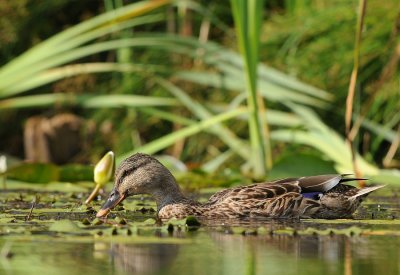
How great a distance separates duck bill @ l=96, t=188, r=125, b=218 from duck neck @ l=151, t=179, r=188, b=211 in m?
0.23

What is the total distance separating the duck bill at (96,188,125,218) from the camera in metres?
6.44

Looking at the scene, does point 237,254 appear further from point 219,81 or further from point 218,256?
point 219,81

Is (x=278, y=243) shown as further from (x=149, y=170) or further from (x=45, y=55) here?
(x=45, y=55)

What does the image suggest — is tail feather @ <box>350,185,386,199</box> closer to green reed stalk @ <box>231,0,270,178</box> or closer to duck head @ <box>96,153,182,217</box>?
duck head @ <box>96,153,182,217</box>

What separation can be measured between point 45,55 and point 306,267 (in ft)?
16.8

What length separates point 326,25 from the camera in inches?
423

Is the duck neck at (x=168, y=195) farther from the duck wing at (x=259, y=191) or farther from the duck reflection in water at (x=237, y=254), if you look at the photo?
the duck reflection in water at (x=237, y=254)

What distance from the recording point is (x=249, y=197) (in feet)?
22.0

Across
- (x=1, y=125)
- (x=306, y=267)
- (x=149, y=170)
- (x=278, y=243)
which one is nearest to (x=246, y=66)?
(x=149, y=170)

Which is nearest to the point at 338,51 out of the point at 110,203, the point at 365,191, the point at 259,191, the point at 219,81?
the point at 219,81

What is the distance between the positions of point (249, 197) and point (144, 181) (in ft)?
2.15

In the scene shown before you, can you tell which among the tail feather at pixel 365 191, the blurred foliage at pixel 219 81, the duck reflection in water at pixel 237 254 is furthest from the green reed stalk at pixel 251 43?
the duck reflection in water at pixel 237 254

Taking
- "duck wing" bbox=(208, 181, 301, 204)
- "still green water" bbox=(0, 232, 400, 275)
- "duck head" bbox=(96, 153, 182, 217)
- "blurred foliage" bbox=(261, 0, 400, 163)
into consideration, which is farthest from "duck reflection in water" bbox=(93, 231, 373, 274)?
"blurred foliage" bbox=(261, 0, 400, 163)

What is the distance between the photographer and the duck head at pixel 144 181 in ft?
22.3
